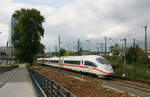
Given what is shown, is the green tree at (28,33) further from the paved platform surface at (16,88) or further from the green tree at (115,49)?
the paved platform surface at (16,88)

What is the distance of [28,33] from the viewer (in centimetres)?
4859

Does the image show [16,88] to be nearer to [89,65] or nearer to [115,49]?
[89,65]

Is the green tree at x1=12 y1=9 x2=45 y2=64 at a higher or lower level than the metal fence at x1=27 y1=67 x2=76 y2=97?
higher

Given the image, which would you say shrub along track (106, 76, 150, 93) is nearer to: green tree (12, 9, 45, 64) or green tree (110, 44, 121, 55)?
green tree (12, 9, 45, 64)

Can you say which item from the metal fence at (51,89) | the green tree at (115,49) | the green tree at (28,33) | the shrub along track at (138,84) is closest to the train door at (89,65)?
the shrub along track at (138,84)

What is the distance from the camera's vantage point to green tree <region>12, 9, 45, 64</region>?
157ft

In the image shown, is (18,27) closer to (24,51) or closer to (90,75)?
(24,51)

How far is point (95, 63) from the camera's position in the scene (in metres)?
22.5

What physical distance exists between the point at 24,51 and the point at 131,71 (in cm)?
2885

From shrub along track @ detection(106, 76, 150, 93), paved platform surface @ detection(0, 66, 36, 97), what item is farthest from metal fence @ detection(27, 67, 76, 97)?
shrub along track @ detection(106, 76, 150, 93)

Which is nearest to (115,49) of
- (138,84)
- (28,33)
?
(28,33)

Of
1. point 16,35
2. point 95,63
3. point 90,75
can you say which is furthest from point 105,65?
point 16,35

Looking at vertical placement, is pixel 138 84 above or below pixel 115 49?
below

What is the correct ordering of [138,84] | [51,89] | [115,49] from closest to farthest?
[51,89], [138,84], [115,49]
